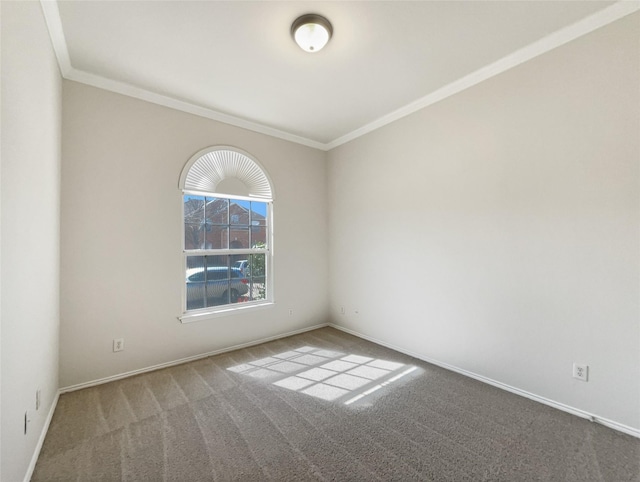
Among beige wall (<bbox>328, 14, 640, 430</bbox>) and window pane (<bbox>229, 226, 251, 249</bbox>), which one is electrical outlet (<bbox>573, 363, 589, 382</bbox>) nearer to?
beige wall (<bbox>328, 14, 640, 430</bbox>)

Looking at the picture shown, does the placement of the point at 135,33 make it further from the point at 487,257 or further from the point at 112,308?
the point at 487,257

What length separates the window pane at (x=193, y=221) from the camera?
3.08 m

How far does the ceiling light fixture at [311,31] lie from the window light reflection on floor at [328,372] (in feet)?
9.34

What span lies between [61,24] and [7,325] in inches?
83.2

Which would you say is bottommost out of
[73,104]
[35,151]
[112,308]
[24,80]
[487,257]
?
[112,308]

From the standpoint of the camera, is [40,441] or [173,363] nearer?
[40,441]

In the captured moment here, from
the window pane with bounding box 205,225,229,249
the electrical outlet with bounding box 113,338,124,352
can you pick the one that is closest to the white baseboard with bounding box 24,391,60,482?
the electrical outlet with bounding box 113,338,124,352

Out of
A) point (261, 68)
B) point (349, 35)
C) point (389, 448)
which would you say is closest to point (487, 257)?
point (389, 448)

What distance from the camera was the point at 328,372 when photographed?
8.97 ft

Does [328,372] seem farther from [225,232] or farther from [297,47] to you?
[297,47]

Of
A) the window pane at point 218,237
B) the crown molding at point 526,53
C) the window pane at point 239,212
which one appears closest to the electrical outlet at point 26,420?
the window pane at point 218,237

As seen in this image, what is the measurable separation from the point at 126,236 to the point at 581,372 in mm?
4079

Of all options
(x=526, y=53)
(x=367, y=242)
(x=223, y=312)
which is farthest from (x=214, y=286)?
(x=526, y=53)

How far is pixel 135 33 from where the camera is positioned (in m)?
2.00
